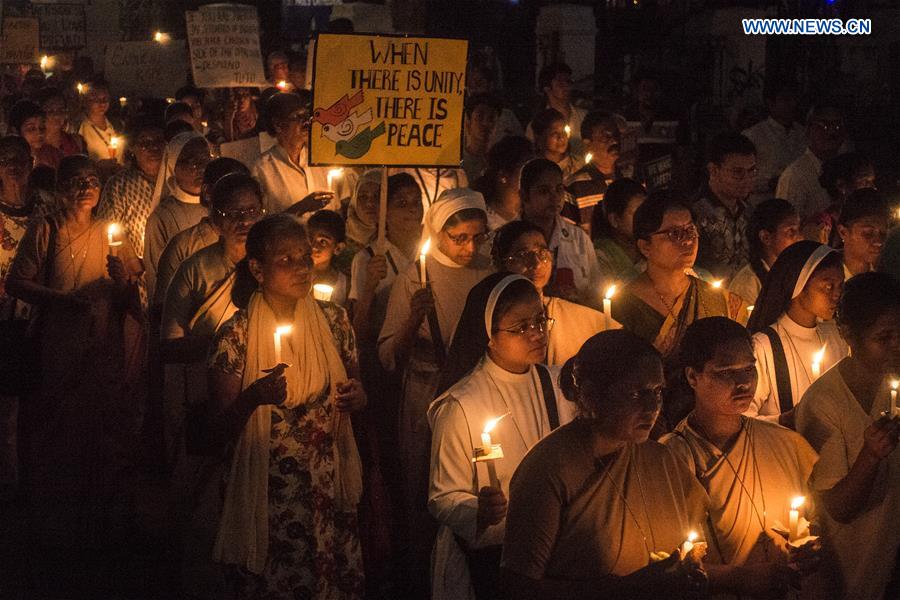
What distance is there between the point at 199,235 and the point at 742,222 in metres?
3.18

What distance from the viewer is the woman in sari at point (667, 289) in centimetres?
711

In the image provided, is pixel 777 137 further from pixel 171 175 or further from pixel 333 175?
pixel 171 175

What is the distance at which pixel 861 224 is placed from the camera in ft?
26.5

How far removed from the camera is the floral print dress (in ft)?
20.6

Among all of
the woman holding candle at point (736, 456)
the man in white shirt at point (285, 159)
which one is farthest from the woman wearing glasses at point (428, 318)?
the man in white shirt at point (285, 159)

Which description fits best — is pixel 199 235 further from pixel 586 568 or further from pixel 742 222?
pixel 586 568

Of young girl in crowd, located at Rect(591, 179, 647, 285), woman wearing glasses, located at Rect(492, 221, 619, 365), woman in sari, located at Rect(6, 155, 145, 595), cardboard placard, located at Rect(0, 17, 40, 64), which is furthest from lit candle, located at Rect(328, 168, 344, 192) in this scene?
cardboard placard, located at Rect(0, 17, 40, 64)

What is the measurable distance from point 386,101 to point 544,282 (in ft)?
5.47

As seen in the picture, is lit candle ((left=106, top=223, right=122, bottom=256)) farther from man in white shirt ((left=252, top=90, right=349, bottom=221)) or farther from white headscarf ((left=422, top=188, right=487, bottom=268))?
white headscarf ((left=422, top=188, right=487, bottom=268))

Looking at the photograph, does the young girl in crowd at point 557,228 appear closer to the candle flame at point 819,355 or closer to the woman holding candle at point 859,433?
the candle flame at point 819,355

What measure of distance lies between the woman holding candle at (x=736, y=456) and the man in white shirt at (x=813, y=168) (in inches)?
222

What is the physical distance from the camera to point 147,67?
17.5 metres

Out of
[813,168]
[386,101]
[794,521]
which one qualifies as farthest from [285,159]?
[794,521]

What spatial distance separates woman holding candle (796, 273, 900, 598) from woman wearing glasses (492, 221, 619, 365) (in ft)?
4.28
